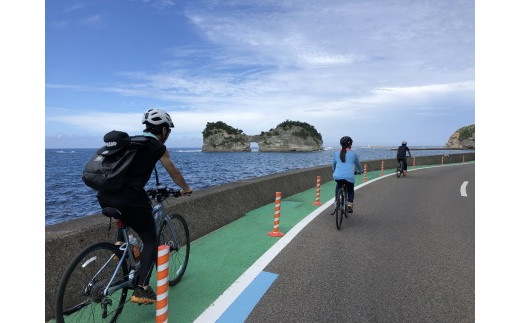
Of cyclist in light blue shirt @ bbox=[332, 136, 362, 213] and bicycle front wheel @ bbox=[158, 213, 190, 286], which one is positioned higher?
cyclist in light blue shirt @ bbox=[332, 136, 362, 213]

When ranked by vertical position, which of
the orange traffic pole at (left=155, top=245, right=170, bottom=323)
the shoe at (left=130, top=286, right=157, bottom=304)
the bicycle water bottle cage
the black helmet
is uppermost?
the black helmet

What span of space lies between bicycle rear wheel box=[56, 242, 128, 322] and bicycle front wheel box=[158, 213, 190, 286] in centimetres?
89

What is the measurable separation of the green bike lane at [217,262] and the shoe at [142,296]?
8.7 inches

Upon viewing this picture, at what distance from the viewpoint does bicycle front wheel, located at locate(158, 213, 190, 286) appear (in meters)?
4.24

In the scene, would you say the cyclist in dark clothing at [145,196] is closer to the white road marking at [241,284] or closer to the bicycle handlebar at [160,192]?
the bicycle handlebar at [160,192]

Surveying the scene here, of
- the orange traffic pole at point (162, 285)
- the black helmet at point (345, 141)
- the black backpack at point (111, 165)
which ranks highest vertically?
the black helmet at point (345, 141)

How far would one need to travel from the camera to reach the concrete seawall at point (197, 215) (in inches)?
137

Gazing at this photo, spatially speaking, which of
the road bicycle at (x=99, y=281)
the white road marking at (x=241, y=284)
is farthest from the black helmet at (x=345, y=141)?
the road bicycle at (x=99, y=281)

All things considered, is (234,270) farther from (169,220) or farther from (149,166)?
(149,166)

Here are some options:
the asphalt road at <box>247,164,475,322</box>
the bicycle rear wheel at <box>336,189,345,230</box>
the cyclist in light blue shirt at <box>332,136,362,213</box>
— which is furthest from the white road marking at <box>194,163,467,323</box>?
the cyclist in light blue shirt at <box>332,136,362,213</box>

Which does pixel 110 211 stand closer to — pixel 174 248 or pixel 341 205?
pixel 174 248

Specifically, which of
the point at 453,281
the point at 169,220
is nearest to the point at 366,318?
the point at 453,281

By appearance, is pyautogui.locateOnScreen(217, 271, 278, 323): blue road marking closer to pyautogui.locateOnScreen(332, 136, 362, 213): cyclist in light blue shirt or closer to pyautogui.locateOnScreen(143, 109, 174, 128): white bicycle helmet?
pyautogui.locateOnScreen(143, 109, 174, 128): white bicycle helmet

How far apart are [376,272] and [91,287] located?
369 cm
